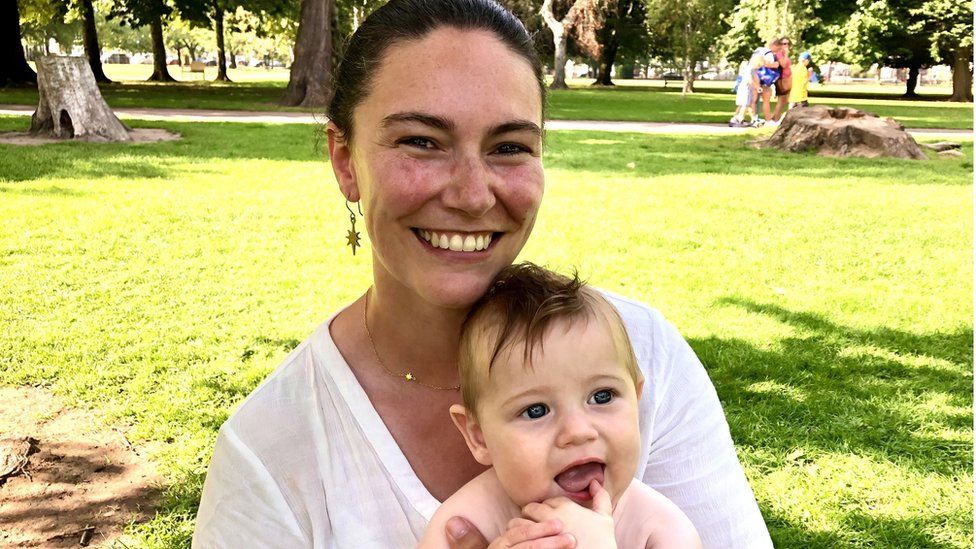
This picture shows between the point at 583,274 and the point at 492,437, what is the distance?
5585 millimetres

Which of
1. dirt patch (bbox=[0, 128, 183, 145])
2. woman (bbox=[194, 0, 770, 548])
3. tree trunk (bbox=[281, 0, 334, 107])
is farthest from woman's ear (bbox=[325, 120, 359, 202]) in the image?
tree trunk (bbox=[281, 0, 334, 107])

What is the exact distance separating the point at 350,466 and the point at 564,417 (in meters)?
0.48

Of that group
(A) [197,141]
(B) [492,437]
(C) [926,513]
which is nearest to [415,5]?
(B) [492,437]

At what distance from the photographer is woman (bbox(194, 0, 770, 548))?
1.85m

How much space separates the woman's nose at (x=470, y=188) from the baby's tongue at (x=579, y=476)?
581 mm

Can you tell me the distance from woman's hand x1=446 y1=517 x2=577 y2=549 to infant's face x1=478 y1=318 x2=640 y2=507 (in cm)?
11

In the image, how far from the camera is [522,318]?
1.89 metres

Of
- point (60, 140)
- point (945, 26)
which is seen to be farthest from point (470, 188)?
point (945, 26)

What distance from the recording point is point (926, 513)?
398 cm

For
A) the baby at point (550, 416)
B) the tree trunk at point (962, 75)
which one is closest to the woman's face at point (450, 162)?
the baby at point (550, 416)

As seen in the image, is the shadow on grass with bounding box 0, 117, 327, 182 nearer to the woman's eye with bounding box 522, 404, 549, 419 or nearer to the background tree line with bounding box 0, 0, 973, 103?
the woman's eye with bounding box 522, 404, 549, 419

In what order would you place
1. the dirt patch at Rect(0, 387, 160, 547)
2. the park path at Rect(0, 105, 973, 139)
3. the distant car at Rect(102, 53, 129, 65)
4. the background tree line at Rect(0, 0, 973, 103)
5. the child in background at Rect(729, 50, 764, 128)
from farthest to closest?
the distant car at Rect(102, 53, 129, 65)
the background tree line at Rect(0, 0, 973, 103)
the child in background at Rect(729, 50, 764, 128)
the park path at Rect(0, 105, 973, 139)
the dirt patch at Rect(0, 387, 160, 547)

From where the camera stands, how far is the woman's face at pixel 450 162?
6.09ft

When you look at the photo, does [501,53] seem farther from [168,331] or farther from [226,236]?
[226,236]
